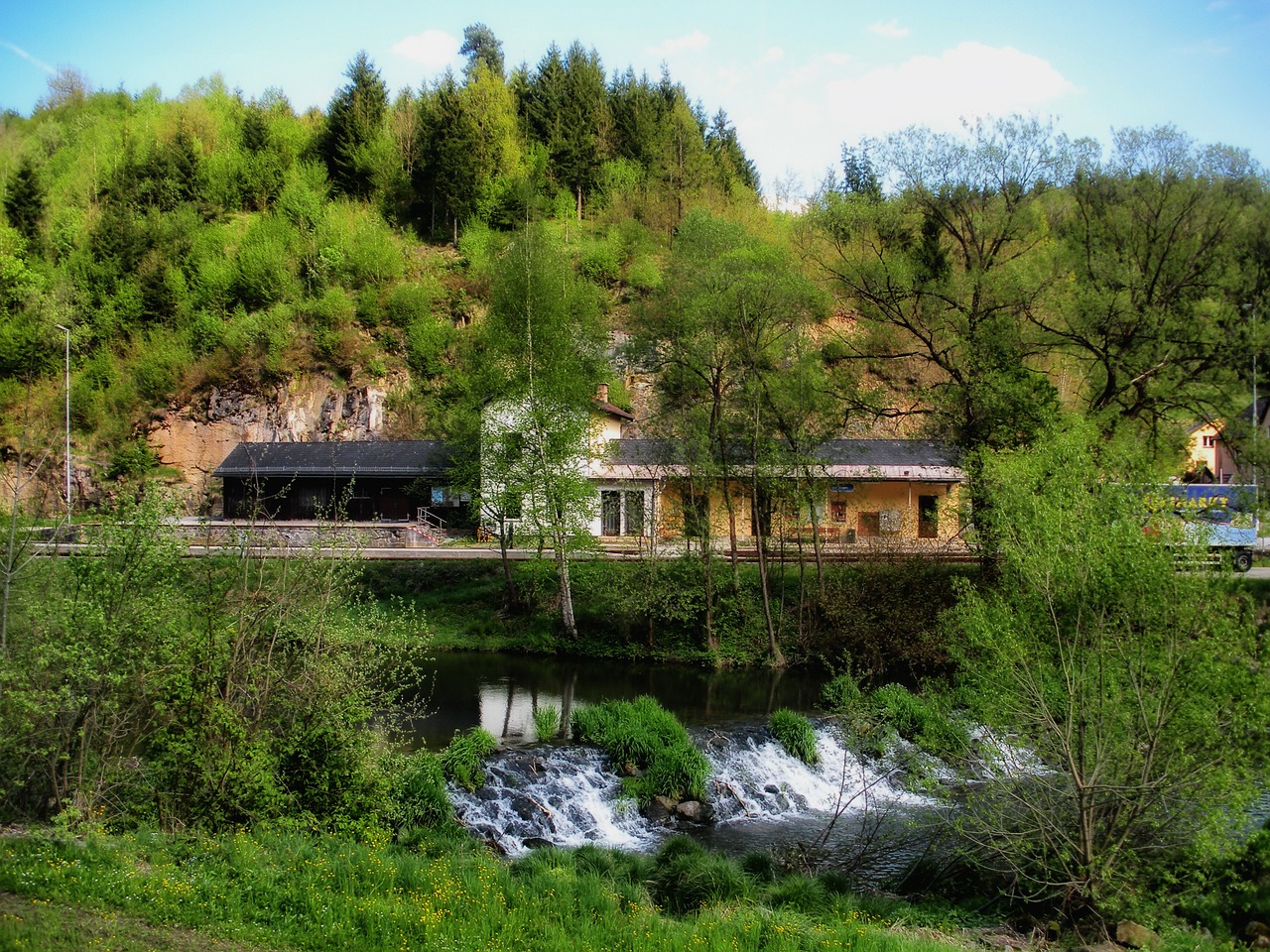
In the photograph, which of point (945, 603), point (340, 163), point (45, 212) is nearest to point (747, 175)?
point (340, 163)

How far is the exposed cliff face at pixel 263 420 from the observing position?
51781mm

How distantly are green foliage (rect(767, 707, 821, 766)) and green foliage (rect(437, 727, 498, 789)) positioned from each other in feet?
19.9

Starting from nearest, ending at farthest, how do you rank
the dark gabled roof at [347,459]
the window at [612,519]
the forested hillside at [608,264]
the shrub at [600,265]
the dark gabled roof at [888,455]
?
the forested hillside at [608,264], the window at [612,519], the dark gabled roof at [888,455], the dark gabled roof at [347,459], the shrub at [600,265]

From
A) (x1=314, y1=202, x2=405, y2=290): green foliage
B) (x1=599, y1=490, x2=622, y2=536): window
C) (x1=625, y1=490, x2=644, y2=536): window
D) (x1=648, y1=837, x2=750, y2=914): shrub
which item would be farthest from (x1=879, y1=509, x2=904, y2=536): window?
(x1=314, y1=202, x2=405, y2=290): green foliage

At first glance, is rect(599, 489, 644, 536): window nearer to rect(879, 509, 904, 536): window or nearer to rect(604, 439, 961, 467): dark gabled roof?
rect(604, 439, 961, 467): dark gabled roof

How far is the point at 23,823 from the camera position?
10.3 m

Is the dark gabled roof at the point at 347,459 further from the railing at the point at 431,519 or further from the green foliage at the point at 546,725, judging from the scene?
the green foliage at the point at 546,725

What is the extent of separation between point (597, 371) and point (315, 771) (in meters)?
21.8

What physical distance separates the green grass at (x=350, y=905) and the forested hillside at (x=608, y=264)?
197 inches

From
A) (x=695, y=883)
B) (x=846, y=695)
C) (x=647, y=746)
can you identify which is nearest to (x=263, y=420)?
(x=647, y=746)

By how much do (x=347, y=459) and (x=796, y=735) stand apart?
29.7 metres

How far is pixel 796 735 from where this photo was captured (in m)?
19.2

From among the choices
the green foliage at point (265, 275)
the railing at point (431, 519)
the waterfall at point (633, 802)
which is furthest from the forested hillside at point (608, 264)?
the waterfall at point (633, 802)

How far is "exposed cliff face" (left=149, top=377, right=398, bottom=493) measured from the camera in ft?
170
